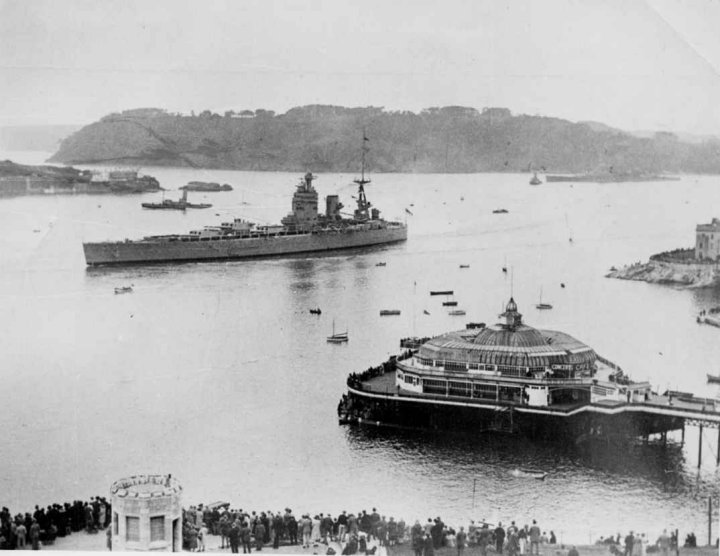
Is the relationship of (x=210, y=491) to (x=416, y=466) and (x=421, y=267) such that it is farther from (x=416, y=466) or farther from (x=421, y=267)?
(x=421, y=267)

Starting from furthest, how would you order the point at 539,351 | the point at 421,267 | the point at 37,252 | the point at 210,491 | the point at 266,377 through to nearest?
the point at 421,267
the point at 37,252
the point at 266,377
the point at 539,351
the point at 210,491

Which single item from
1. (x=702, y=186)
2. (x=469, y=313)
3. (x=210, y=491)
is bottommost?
(x=210, y=491)

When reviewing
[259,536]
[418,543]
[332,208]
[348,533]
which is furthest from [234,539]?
[332,208]

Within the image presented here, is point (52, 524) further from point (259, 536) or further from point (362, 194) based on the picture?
point (362, 194)

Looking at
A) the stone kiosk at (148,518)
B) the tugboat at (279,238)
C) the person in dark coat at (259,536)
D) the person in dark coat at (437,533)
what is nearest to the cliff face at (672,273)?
the tugboat at (279,238)

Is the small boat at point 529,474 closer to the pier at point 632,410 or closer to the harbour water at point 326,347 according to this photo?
the harbour water at point 326,347

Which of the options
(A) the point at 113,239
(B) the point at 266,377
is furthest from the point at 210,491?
(A) the point at 113,239

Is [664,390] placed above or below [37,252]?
below
